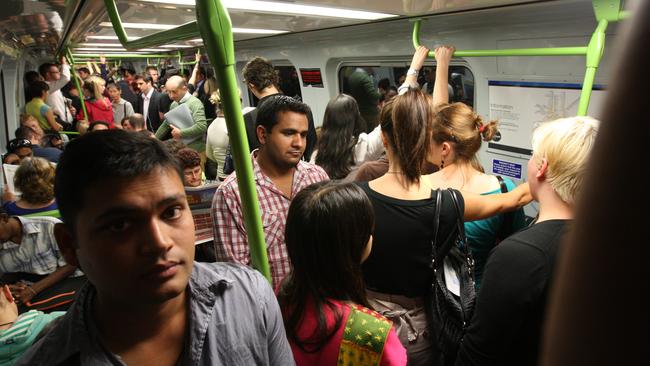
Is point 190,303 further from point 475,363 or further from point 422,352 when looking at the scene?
point 422,352

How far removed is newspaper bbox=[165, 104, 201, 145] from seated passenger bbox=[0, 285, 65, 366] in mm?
3662

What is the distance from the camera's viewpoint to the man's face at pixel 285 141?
222 centimetres

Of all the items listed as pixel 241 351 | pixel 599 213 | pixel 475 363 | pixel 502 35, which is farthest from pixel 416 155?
pixel 502 35

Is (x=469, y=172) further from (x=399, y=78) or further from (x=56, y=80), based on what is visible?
(x=56, y=80)

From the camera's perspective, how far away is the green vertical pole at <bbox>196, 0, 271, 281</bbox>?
0.98m

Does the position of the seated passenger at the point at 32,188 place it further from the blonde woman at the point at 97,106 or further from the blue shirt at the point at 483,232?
the blonde woman at the point at 97,106

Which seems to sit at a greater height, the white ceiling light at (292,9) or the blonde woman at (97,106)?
the white ceiling light at (292,9)

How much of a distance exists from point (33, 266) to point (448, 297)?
8.64ft

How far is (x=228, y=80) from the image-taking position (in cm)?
102

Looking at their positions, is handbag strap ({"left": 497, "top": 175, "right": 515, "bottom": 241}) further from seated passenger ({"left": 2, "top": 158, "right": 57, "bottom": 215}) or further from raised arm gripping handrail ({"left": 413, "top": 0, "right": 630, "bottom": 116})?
seated passenger ({"left": 2, "top": 158, "right": 57, "bottom": 215})

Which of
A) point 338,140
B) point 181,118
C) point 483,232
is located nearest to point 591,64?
point 483,232

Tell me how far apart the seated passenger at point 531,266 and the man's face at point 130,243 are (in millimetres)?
1029

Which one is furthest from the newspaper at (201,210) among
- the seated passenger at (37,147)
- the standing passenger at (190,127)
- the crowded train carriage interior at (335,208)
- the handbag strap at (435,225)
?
the seated passenger at (37,147)

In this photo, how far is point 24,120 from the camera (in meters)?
5.49
